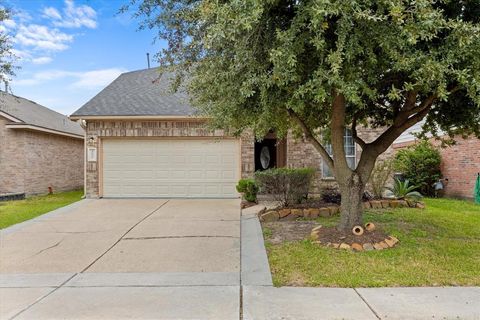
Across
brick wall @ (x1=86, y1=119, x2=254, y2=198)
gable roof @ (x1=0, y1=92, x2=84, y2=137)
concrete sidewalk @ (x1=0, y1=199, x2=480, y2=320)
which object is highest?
gable roof @ (x1=0, y1=92, x2=84, y2=137)

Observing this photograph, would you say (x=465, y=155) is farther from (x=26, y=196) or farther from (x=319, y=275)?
(x=26, y=196)

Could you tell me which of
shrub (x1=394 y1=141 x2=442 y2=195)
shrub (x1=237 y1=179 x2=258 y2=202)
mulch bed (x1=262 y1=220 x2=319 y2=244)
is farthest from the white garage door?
shrub (x1=394 y1=141 x2=442 y2=195)

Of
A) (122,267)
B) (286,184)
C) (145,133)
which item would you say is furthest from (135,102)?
(122,267)

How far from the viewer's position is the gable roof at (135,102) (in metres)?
12.5

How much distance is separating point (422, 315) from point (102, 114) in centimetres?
1160

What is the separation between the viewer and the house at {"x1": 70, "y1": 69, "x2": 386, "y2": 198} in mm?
12680

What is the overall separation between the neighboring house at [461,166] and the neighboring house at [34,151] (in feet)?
48.0

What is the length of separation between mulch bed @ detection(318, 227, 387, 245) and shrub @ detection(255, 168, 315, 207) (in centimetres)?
292

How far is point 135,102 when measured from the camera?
13.3 metres

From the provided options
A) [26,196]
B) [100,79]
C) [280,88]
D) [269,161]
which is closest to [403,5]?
[280,88]

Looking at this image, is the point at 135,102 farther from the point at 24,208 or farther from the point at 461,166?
the point at 461,166

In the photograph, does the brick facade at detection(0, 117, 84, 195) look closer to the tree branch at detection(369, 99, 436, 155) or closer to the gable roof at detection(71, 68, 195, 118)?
the gable roof at detection(71, 68, 195, 118)

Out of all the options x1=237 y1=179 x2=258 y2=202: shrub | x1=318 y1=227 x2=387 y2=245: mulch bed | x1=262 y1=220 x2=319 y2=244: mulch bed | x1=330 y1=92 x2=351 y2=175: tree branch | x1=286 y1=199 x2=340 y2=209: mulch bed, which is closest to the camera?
x1=318 y1=227 x2=387 y2=245: mulch bed

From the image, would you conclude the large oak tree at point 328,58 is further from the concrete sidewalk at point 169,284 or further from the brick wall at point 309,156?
the brick wall at point 309,156
